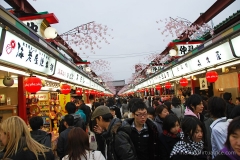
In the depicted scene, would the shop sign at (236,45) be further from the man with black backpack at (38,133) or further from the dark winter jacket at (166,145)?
the man with black backpack at (38,133)

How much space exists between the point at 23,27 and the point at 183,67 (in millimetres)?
9401

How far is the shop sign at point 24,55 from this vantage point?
5.20m

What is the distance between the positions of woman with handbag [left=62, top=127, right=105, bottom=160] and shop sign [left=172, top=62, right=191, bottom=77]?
32.4 ft

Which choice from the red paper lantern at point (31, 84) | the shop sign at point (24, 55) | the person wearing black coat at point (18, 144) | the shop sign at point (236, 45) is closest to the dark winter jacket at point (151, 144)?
the person wearing black coat at point (18, 144)

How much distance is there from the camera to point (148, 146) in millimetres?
4367

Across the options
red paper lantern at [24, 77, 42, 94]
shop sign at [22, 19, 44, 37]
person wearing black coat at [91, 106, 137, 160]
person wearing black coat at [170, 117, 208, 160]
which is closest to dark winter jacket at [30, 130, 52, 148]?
person wearing black coat at [91, 106, 137, 160]

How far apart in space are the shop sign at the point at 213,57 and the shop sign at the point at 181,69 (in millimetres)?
504

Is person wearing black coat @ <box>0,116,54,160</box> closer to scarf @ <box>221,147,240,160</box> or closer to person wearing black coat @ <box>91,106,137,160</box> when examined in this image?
person wearing black coat @ <box>91,106,137,160</box>

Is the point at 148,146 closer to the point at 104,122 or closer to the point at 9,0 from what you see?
the point at 104,122

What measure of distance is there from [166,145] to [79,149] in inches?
71.8

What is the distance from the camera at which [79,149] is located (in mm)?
3311

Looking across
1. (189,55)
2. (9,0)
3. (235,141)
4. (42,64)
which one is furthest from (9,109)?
(235,141)

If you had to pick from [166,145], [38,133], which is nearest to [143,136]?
[166,145]

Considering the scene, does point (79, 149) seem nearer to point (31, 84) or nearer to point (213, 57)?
point (31, 84)
